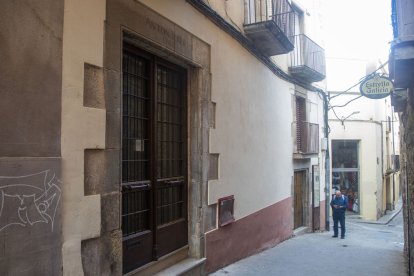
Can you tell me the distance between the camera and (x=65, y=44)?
3.51 metres

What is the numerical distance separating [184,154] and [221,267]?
185 centimetres

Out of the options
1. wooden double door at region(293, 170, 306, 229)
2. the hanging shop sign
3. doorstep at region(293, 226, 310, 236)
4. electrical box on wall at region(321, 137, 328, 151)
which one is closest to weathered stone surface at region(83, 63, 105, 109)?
the hanging shop sign

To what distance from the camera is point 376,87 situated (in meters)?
10.9

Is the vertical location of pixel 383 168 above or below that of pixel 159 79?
below

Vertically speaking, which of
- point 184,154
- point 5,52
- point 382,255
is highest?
point 5,52

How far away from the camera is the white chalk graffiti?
9.62 ft

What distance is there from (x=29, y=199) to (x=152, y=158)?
2188 millimetres

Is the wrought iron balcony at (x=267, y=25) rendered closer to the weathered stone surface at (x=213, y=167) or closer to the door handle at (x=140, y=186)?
the weathered stone surface at (x=213, y=167)

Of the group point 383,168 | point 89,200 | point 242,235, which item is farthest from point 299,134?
point 383,168

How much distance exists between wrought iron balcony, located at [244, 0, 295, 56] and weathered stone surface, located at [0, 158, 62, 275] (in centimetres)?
546

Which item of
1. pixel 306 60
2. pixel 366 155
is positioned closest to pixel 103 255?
pixel 306 60

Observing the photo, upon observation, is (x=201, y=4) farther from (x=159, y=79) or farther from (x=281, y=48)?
(x=281, y=48)

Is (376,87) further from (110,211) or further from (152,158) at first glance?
(110,211)

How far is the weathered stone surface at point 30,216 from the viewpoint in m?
2.94
